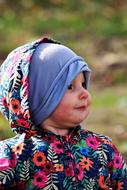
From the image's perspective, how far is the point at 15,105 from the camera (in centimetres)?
411

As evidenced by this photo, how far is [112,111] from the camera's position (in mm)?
9758

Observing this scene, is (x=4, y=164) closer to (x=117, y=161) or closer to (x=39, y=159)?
(x=39, y=159)

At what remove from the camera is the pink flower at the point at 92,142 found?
4.24 m

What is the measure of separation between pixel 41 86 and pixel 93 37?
32.8 feet

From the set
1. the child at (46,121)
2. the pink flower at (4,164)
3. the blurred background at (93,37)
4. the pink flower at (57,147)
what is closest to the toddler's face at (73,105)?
the child at (46,121)

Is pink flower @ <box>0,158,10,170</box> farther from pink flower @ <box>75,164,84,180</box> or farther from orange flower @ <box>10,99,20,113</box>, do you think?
pink flower @ <box>75,164,84,180</box>

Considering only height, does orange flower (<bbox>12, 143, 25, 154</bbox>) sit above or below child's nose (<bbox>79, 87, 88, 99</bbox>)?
below

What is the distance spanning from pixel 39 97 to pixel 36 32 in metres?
10.5

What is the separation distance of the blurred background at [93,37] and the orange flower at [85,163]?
3.50 meters

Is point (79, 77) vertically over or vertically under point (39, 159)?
over

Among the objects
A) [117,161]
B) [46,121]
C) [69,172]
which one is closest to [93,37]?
[117,161]

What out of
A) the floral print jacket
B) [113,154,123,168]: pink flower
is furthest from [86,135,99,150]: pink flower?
[113,154,123,168]: pink flower

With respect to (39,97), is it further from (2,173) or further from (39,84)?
(2,173)

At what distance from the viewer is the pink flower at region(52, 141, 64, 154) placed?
162 inches
